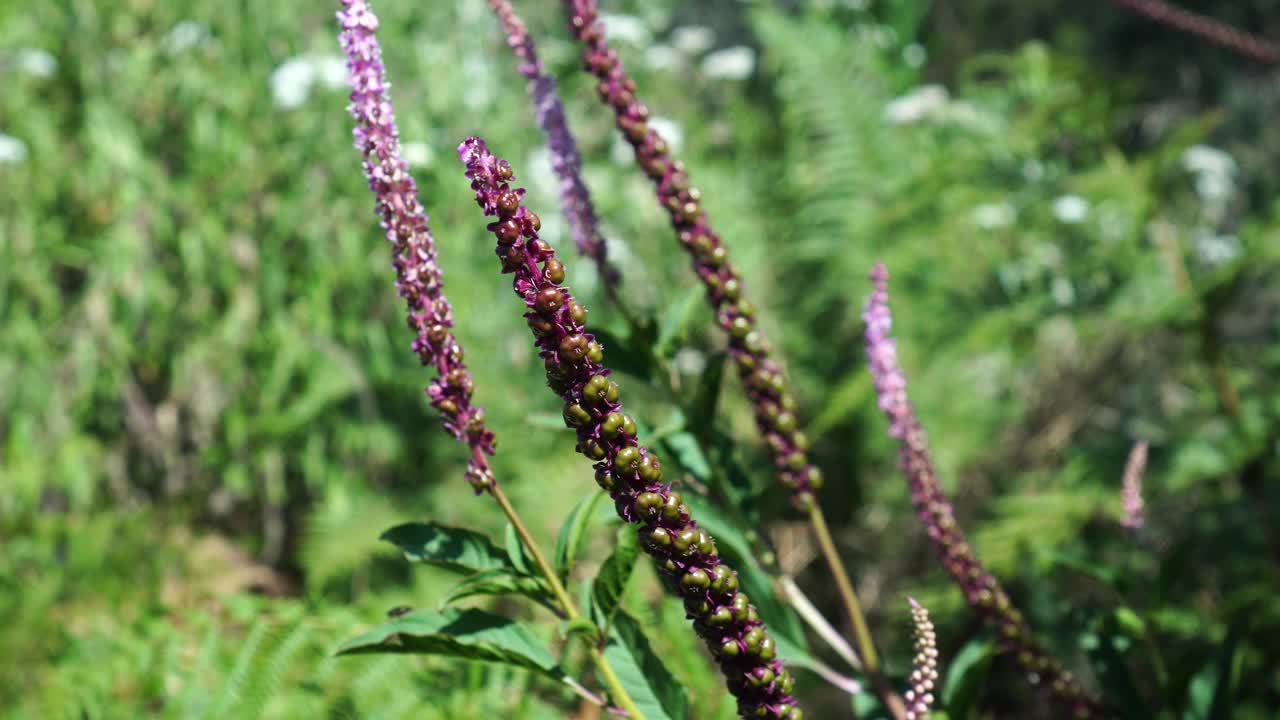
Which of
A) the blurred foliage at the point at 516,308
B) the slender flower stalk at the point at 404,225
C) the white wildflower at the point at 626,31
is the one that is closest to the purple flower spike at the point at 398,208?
the slender flower stalk at the point at 404,225

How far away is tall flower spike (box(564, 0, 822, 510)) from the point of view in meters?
0.90

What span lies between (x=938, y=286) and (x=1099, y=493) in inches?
36.6

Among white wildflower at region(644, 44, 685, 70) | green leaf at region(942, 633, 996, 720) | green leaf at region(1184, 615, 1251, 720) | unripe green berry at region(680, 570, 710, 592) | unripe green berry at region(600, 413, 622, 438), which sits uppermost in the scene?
white wildflower at region(644, 44, 685, 70)

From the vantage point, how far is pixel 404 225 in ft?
2.35

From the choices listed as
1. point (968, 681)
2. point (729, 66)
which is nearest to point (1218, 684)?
point (968, 681)

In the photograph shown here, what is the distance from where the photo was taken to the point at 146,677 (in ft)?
4.35

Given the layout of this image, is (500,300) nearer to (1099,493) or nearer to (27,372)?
(27,372)

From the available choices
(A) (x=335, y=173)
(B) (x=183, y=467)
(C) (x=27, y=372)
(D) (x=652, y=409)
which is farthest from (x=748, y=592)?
(B) (x=183, y=467)

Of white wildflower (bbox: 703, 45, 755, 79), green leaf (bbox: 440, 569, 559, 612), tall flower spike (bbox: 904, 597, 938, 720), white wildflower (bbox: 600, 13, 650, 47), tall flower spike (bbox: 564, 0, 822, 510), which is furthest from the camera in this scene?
white wildflower (bbox: 703, 45, 755, 79)

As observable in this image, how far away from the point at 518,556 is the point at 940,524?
1.23 ft

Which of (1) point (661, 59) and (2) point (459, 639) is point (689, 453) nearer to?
(2) point (459, 639)

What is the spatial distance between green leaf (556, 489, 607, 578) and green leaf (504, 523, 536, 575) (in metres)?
0.02

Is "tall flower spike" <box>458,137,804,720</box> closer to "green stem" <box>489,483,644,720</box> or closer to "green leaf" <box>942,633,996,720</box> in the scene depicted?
"green stem" <box>489,483,644,720</box>

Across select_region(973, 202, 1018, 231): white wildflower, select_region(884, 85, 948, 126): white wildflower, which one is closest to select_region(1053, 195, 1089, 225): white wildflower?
select_region(973, 202, 1018, 231): white wildflower
